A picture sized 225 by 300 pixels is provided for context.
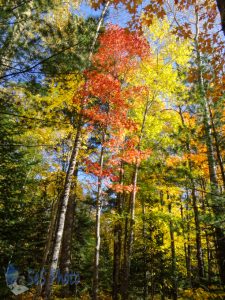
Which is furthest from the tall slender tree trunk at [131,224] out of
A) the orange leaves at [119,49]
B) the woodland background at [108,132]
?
the orange leaves at [119,49]

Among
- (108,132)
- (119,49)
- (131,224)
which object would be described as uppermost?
(119,49)

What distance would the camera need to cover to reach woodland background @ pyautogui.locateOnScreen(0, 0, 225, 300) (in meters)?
5.42

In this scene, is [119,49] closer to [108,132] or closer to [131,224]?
[108,132]

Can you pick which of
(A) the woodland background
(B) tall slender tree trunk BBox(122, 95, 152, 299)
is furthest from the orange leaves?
(B) tall slender tree trunk BBox(122, 95, 152, 299)

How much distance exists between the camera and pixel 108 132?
35.9 ft

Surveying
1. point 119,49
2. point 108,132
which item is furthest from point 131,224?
point 119,49

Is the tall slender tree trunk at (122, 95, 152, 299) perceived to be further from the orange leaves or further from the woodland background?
the orange leaves

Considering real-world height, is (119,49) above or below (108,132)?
above

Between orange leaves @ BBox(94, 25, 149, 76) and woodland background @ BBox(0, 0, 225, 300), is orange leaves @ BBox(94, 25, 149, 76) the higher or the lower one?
the higher one

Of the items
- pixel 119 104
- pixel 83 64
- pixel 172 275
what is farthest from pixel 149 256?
pixel 83 64

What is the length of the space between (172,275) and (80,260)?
7519mm

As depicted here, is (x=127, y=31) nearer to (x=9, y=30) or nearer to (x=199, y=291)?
(x=9, y=30)

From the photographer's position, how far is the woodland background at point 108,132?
17.8 feet

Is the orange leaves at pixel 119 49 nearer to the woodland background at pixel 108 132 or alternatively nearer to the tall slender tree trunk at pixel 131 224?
the woodland background at pixel 108 132
